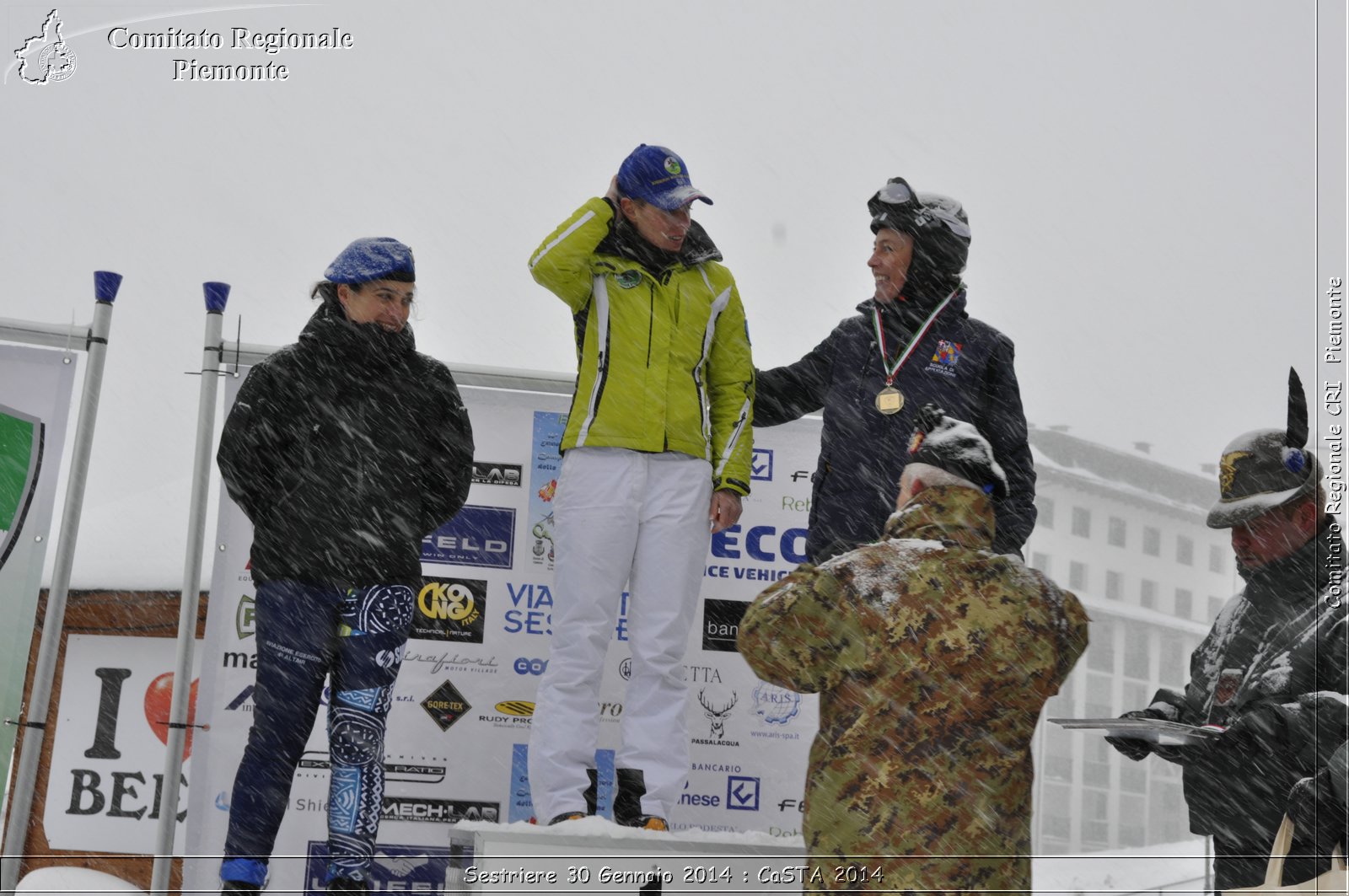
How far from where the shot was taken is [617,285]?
159 inches

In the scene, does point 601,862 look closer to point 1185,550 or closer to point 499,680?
point 499,680

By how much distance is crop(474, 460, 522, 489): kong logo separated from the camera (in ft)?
16.3

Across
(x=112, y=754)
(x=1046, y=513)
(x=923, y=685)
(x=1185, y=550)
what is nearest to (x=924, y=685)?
(x=923, y=685)

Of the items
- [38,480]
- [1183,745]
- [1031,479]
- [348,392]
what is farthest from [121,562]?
[1183,745]

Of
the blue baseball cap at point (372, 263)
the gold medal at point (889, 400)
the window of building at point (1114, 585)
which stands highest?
the window of building at point (1114, 585)

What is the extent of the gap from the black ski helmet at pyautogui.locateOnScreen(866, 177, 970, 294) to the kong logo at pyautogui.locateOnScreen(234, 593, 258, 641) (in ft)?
8.60

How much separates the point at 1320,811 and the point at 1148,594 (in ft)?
123

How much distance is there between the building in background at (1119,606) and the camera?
27266 mm

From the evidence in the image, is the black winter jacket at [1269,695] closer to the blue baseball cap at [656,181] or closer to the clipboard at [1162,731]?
the clipboard at [1162,731]

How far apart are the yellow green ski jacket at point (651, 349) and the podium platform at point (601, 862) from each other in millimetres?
1132

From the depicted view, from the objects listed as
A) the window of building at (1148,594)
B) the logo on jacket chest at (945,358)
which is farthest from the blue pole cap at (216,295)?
the window of building at (1148,594)

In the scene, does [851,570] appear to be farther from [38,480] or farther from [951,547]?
[38,480]

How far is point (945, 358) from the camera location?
4.00 m

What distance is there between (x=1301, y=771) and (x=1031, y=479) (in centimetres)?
118
